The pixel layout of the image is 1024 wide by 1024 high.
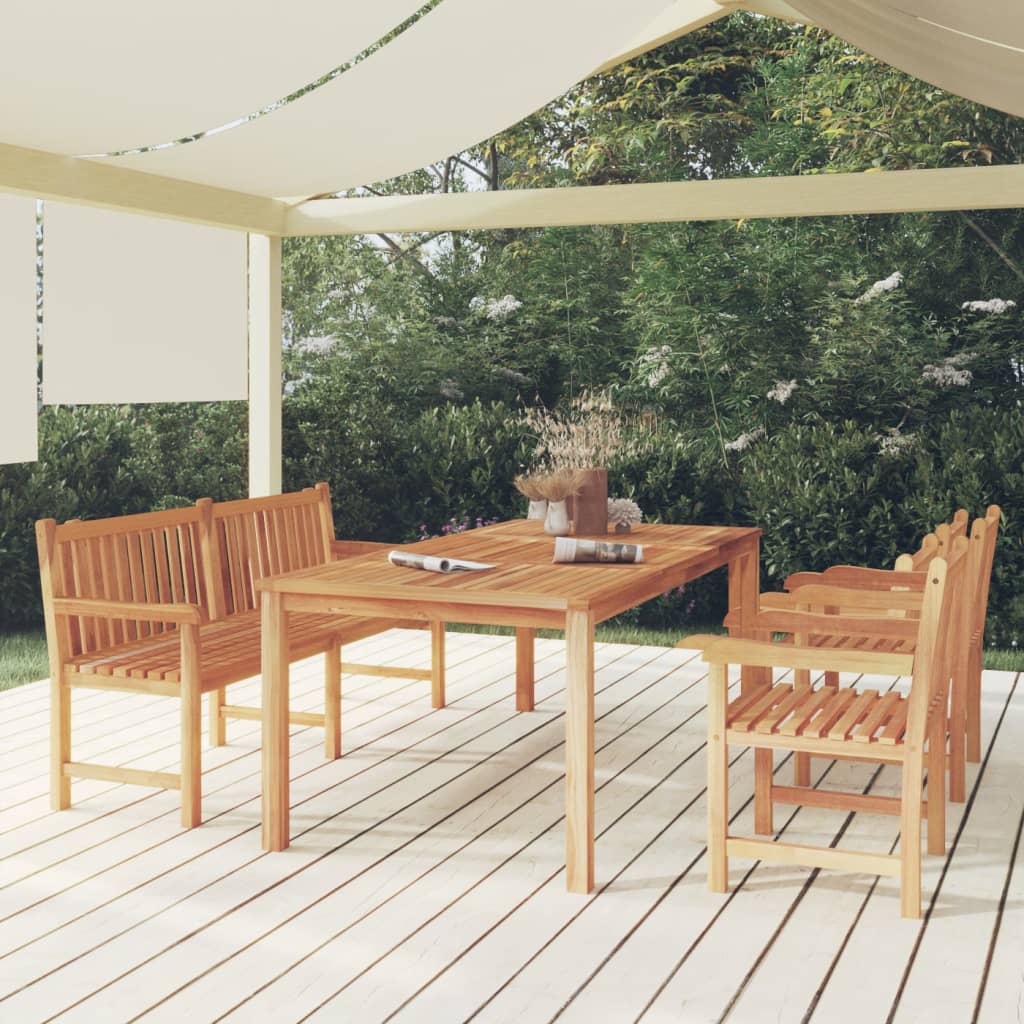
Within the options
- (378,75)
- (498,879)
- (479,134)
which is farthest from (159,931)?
(479,134)

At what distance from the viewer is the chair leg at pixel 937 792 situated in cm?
386

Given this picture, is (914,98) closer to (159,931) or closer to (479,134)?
(479,134)

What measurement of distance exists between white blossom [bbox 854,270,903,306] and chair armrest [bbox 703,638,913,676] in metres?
5.84

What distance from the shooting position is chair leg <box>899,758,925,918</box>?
3.48 meters

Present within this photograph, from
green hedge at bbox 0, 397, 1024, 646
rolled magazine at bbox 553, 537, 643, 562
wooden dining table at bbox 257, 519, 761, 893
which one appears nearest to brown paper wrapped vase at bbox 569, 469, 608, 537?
wooden dining table at bbox 257, 519, 761, 893

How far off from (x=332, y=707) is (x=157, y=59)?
7.65 ft

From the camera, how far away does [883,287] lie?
9031 millimetres

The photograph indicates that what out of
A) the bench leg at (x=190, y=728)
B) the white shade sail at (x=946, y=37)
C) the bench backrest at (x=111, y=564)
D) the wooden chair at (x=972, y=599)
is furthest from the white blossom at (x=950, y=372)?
the bench leg at (x=190, y=728)

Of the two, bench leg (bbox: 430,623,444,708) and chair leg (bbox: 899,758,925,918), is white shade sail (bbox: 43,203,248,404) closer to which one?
bench leg (bbox: 430,623,444,708)

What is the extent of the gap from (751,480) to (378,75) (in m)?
4.18

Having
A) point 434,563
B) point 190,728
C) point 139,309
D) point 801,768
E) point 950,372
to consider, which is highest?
point 139,309

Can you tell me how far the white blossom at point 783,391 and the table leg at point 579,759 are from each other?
5.74 m

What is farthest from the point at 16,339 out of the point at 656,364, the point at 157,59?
the point at 656,364

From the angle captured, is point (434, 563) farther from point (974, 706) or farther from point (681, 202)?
point (681, 202)
